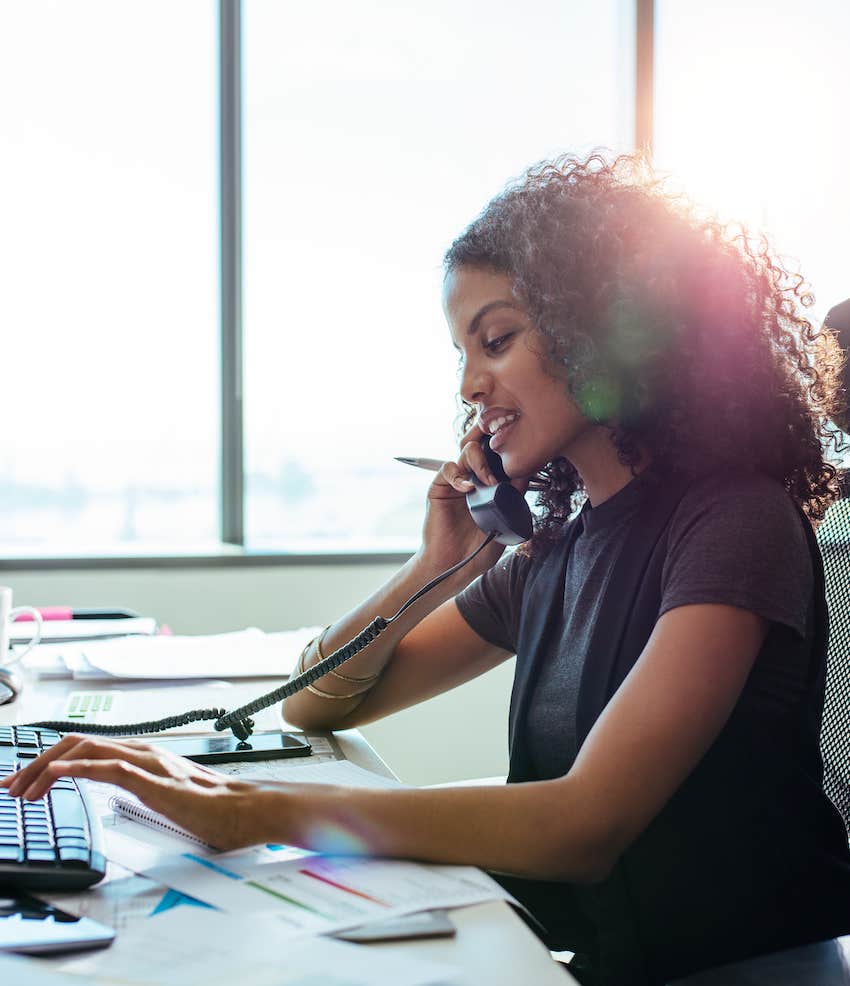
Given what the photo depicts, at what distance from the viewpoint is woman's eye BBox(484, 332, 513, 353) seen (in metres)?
1.15

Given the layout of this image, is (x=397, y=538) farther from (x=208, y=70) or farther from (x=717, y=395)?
→ (x=717, y=395)

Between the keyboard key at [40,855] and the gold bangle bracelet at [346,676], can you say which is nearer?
the keyboard key at [40,855]

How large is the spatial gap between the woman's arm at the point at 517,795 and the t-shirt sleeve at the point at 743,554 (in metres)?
0.03

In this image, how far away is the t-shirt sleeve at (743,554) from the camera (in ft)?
2.80

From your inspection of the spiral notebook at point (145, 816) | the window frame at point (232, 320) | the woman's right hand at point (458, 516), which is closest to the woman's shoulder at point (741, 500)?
the woman's right hand at point (458, 516)

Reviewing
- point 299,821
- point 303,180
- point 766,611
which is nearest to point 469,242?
point 766,611

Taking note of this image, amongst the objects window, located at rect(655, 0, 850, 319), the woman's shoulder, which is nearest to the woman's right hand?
the woman's shoulder

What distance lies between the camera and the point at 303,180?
2898 mm

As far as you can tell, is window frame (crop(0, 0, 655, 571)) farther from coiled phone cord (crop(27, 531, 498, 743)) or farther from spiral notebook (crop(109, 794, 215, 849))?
spiral notebook (crop(109, 794, 215, 849))

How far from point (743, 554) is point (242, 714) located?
0.59 metres

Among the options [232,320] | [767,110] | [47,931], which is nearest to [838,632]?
[47,931]

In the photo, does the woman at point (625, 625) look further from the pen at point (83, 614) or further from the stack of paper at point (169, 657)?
the pen at point (83, 614)

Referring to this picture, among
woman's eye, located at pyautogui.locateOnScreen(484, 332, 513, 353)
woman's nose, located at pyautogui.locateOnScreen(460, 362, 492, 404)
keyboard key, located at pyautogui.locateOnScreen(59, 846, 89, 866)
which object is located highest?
woman's eye, located at pyautogui.locateOnScreen(484, 332, 513, 353)

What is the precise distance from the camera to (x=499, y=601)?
133 cm
